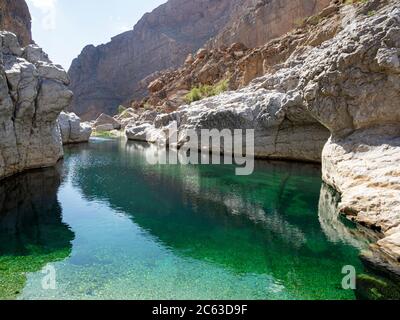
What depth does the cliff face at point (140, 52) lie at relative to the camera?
425 feet

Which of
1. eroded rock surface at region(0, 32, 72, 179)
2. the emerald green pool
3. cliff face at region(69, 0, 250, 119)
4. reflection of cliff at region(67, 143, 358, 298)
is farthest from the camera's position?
cliff face at region(69, 0, 250, 119)

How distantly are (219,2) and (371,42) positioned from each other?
12459cm

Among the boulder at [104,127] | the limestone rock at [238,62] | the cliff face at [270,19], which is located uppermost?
the cliff face at [270,19]

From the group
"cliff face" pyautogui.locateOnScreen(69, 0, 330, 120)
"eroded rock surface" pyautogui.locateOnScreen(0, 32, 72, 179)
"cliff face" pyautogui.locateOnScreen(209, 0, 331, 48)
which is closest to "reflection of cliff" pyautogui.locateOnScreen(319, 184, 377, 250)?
"eroded rock surface" pyautogui.locateOnScreen(0, 32, 72, 179)

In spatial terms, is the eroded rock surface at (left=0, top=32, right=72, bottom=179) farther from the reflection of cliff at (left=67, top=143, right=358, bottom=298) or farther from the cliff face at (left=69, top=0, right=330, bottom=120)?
the cliff face at (left=69, top=0, right=330, bottom=120)

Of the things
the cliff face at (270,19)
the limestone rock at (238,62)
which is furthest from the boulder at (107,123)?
the cliff face at (270,19)

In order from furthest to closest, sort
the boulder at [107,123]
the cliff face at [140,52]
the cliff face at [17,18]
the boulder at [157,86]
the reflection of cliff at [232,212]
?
the cliff face at [140,52] → the boulder at [157,86] → the boulder at [107,123] → the cliff face at [17,18] → the reflection of cliff at [232,212]

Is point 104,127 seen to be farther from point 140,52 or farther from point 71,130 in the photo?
point 140,52

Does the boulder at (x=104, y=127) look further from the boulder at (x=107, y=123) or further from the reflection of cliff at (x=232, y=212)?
the reflection of cliff at (x=232, y=212)

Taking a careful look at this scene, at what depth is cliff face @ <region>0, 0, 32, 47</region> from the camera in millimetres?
70250

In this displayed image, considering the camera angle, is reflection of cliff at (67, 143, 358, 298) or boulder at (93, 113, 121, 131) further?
boulder at (93, 113, 121, 131)

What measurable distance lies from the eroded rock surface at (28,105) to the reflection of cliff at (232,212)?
3.61 meters

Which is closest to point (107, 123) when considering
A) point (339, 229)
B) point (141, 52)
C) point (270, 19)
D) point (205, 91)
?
point (205, 91)
